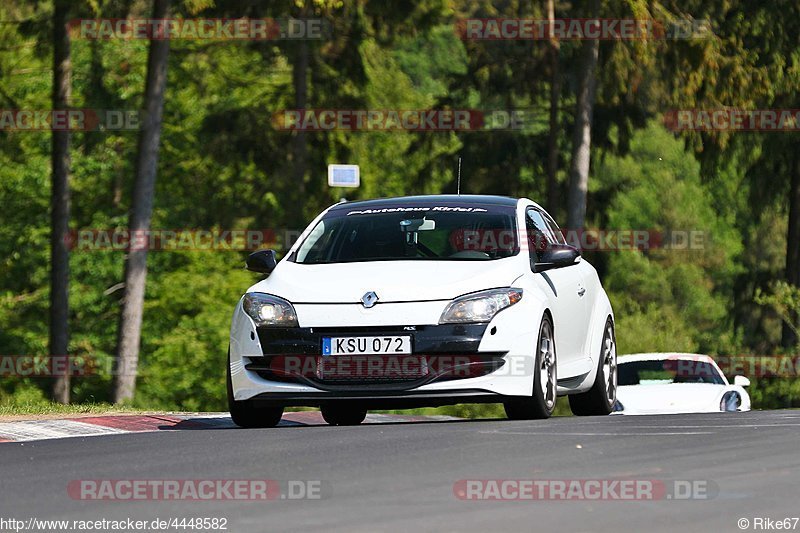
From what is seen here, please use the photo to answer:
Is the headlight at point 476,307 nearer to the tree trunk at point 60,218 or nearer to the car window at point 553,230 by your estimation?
the car window at point 553,230

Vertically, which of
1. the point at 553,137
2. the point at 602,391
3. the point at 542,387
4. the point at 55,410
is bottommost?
the point at 55,410

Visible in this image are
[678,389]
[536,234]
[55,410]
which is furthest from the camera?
[678,389]

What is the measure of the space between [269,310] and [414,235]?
4.83 ft

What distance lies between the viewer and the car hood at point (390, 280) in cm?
1262

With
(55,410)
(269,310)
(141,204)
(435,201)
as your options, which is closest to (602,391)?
(435,201)

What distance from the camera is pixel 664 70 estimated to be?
116ft

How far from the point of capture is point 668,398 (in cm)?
2208

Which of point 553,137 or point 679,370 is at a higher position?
point 553,137

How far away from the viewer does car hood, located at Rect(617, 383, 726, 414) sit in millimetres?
21828

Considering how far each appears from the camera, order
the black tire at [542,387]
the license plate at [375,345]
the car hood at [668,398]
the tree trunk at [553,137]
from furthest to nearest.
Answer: the tree trunk at [553,137]
the car hood at [668,398]
the black tire at [542,387]
the license plate at [375,345]

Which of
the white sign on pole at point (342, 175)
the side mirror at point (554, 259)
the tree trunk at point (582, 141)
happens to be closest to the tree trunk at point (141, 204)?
the tree trunk at point (582, 141)

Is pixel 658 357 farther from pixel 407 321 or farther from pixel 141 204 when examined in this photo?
pixel 141 204

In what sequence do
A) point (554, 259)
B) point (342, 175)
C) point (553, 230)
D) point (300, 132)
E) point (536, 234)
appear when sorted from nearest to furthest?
point (554, 259) → point (536, 234) → point (553, 230) → point (342, 175) → point (300, 132)

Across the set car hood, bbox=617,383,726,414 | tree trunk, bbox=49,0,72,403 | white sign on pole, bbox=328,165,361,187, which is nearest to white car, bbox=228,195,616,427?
white sign on pole, bbox=328,165,361,187
